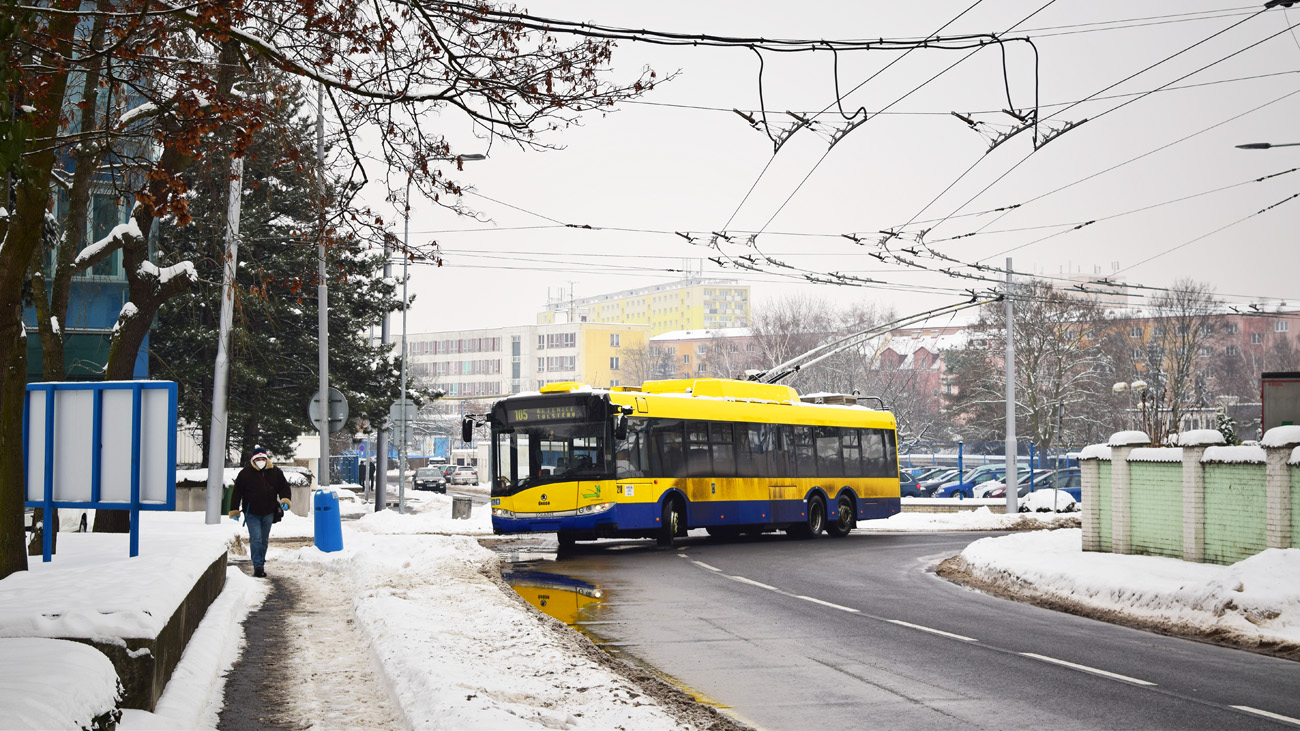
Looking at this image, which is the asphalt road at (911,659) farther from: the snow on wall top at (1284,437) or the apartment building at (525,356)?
the apartment building at (525,356)

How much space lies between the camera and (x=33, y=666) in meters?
6.23

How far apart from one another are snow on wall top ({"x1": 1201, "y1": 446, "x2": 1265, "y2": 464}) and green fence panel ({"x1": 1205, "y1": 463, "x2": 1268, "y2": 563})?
86 millimetres

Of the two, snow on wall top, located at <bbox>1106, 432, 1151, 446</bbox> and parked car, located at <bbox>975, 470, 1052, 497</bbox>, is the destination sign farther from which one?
parked car, located at <bbox>975, 470, 1052, 497</bbox>

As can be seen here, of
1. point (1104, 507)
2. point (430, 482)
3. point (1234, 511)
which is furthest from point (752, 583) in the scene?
point (430, 482)

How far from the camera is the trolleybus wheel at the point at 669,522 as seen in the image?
79.9 ft

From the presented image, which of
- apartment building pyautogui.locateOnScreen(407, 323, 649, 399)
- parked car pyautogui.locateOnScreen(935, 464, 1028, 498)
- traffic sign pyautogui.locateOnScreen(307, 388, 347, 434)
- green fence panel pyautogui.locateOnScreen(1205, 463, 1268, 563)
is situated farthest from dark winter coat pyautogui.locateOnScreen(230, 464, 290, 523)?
apartment building pyautogui.locateOnScreen(407, 323, 649, 399)

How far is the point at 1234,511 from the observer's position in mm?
16406

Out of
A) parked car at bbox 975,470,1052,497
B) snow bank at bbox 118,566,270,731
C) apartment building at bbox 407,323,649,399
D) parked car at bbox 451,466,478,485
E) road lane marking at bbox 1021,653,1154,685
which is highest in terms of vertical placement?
apartment building at bbox 407,323,649,399

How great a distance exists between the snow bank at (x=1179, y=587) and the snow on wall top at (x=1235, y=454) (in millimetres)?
1359

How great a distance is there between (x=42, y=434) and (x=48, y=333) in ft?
12.3

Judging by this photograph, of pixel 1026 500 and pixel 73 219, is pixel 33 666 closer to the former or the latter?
pixel 73 219

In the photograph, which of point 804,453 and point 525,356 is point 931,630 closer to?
point 804,453

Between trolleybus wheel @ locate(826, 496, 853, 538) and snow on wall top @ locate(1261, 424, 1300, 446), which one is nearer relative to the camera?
snow on wall top @ locate(1261, 424, 1300, 446)

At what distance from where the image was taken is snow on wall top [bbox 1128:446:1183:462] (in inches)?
704
